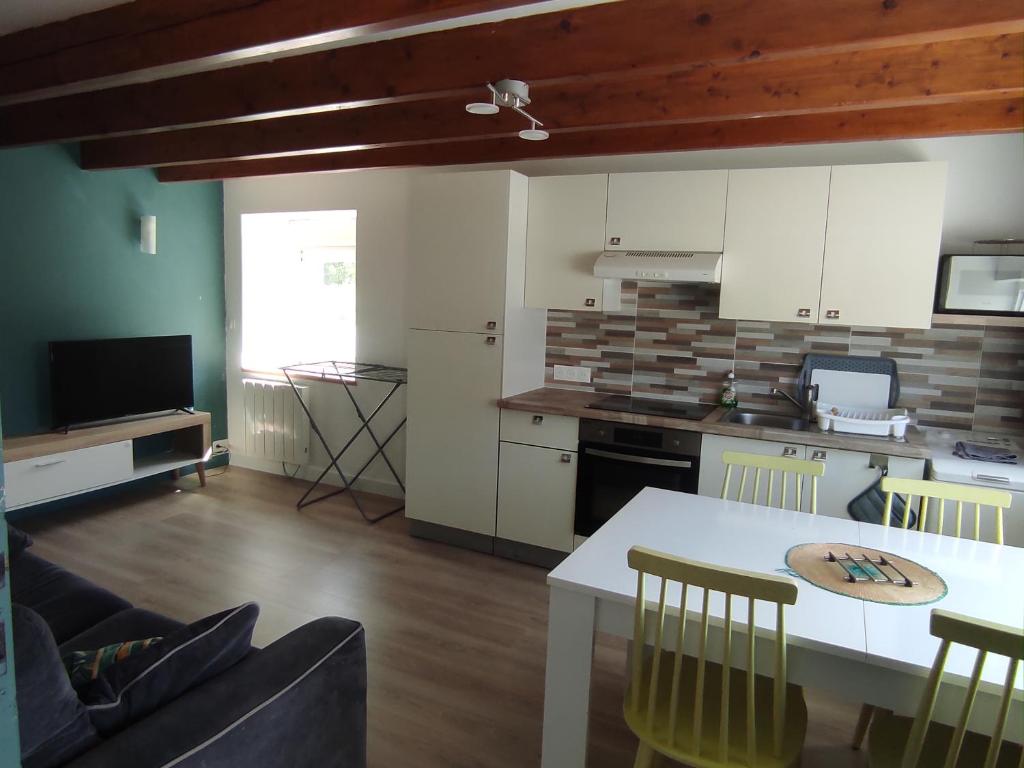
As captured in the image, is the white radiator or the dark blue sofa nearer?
the dark blue sofa

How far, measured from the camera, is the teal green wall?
3971 mm

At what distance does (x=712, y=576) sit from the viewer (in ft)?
4.79

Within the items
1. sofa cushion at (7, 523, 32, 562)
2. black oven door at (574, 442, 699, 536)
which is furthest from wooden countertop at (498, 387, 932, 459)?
sofa cushion at (7, 523, 32, 562)

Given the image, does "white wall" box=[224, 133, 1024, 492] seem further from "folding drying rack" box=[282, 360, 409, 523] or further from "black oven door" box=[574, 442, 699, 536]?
"black oven door" box=[574, 442, 699, 536]

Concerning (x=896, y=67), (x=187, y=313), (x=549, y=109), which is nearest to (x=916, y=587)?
(x=896, y=67)

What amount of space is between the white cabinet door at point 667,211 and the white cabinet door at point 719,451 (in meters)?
0.97

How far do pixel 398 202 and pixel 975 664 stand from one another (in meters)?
4.06

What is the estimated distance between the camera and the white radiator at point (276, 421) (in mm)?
4973

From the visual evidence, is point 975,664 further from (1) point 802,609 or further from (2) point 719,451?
(2) point 719,451

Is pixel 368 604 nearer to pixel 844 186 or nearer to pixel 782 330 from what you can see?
pixel 782 330

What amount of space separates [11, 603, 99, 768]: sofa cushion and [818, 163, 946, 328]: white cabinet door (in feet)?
10.4

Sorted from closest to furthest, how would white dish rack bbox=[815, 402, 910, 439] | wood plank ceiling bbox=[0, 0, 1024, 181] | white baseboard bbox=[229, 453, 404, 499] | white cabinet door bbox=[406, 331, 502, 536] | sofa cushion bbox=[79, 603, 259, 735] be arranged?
sofa cushion bbox=[79, 603, 259, 735] < wood plank ceiling bbox=[0, 0, 1024, 181] < white dish rack bbox=[815, 402, 910, 439] < white cabinet door bbox=[406, 331, 502, 536] < white baseboard bbox=[229, 453, 404, 499]

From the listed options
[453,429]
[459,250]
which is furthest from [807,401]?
[459,250]

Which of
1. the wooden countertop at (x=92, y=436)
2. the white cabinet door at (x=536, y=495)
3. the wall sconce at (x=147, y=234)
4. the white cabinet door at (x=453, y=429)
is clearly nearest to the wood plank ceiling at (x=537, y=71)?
the wall sconce at (x=147, y=234)
